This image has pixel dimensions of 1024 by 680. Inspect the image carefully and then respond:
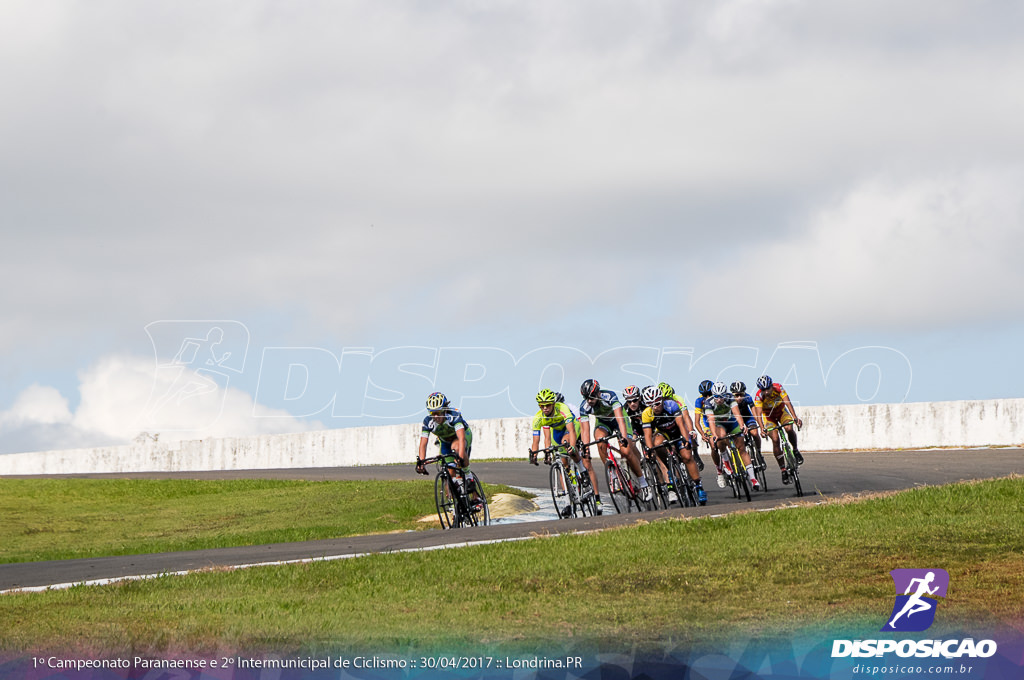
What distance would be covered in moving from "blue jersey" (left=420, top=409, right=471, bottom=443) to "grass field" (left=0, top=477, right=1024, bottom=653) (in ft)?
16.3

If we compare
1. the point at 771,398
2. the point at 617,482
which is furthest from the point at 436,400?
the point at 771,398

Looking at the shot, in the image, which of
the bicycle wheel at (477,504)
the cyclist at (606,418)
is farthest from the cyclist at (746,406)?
the bicycle wheel at (477,504)

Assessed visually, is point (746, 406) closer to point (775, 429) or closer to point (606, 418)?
point (775, 429)

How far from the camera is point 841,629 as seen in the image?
23.0ft

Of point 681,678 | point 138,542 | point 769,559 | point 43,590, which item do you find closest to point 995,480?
point 769,559

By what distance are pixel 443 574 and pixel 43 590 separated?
13.0 ft

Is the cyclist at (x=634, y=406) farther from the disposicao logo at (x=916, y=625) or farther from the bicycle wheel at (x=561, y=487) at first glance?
the disposicao logo at (x=916, y=625)

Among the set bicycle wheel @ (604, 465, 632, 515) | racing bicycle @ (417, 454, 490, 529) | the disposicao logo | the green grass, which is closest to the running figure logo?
the disposicao logo

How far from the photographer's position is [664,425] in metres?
17.4

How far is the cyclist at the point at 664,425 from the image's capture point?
17281 mm

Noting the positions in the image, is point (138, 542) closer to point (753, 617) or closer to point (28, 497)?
point (28, 497)

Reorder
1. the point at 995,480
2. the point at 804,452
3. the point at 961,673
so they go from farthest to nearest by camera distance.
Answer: the point at 804,452 → the point at 995,480 → the point at 961,673

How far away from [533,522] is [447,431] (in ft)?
6.92

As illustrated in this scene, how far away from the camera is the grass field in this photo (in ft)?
23.9
